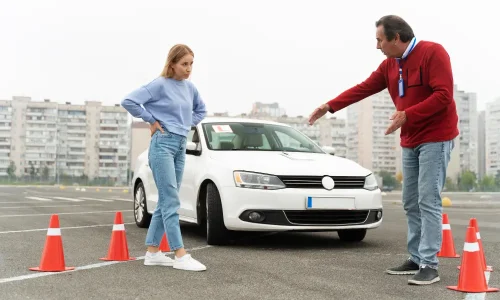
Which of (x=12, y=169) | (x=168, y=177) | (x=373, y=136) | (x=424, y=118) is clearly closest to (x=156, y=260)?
(x=168, y=177)

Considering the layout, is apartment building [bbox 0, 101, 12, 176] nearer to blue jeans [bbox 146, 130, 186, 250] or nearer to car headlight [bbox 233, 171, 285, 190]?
car headlight [bbox 233, 171, 285, 190]

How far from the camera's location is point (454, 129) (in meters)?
5.11

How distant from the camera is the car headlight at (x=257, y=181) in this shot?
22.7ft

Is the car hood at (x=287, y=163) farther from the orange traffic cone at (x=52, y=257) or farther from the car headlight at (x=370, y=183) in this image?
the orange traffic cone at (x=52, y=257)

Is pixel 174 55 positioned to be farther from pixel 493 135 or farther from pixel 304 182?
pixel 493 135

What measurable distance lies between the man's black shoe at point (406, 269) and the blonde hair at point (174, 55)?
2468 mm

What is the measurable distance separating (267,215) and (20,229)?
433 centimetres

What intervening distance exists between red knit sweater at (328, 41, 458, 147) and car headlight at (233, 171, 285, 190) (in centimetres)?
190

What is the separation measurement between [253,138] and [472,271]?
4.09 meters

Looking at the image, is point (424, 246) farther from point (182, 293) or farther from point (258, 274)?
point (182, 293)

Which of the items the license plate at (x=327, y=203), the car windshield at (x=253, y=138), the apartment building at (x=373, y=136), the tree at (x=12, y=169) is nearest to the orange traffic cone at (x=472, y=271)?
the license plate at (x=327, y=203)

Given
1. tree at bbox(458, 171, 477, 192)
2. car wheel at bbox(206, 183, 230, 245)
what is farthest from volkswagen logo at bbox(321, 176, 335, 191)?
tree at bbox(458, 171, 477, 192)

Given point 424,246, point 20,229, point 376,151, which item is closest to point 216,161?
point 424,246

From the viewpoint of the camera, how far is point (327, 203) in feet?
22.8
